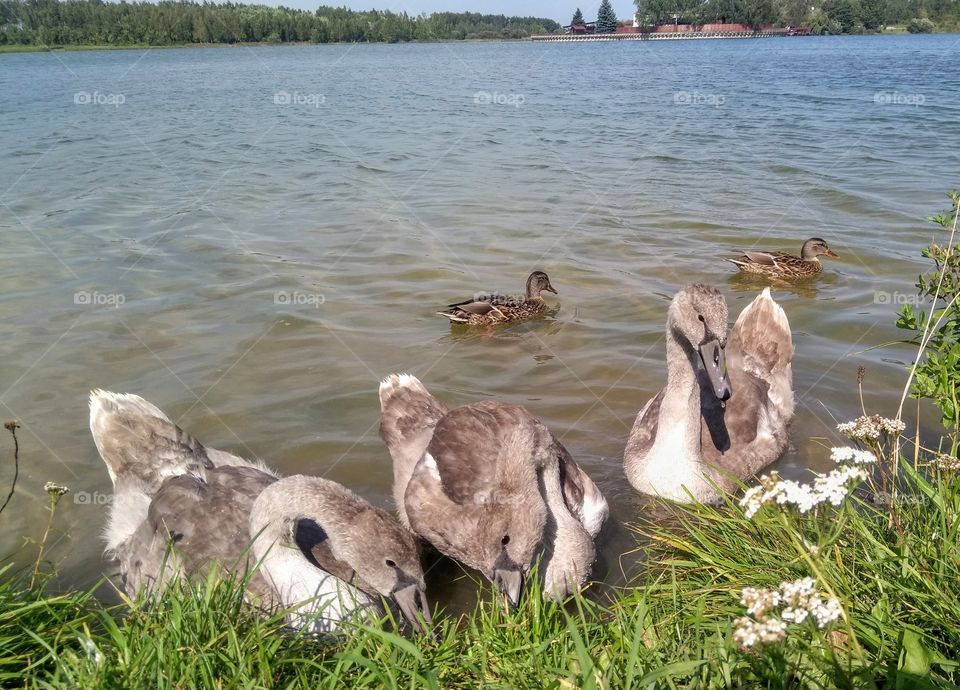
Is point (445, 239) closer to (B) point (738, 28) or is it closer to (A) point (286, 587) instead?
(A) point (286, 587)

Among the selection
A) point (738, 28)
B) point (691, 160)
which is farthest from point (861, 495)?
point (738, 28)

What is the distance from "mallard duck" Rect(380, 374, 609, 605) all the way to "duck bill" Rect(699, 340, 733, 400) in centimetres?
101

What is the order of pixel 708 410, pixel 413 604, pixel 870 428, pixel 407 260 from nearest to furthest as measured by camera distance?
pixel 870 428, pixel 413 604, pixel 708 410, pixel 407 260

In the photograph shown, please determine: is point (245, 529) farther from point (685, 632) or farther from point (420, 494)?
point (685, 632)

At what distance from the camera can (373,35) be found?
237ft

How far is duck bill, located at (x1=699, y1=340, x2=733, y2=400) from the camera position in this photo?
5.04 metres

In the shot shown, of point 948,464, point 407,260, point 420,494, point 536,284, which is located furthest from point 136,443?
point 407,260

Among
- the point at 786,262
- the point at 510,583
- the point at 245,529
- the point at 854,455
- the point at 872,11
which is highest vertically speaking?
the point at 872,11

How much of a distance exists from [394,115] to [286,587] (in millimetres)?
21749

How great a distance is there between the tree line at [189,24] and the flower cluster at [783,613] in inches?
Answer: 2078

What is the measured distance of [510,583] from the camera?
3891 millimetres

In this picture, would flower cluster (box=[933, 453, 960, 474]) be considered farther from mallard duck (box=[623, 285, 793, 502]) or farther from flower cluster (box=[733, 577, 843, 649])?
flower cluster (box=[733, 577, 843, 649])

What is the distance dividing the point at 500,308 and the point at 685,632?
594 centimetres

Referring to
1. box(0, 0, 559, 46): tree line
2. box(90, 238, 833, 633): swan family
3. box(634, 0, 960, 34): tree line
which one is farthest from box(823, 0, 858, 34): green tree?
box(90, 238, 833, 633): swan family
